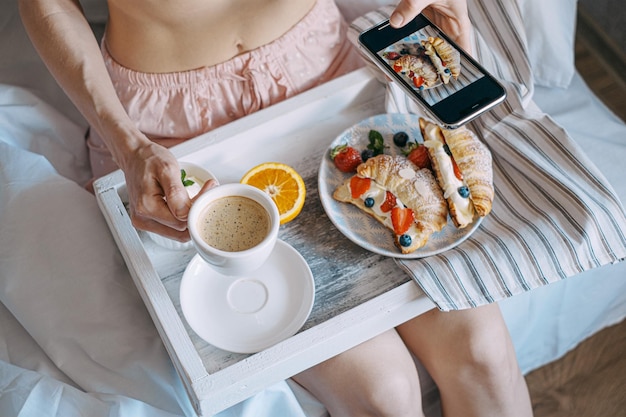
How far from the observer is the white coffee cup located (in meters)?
0.83

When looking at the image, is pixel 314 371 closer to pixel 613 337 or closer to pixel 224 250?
pixel 224 250

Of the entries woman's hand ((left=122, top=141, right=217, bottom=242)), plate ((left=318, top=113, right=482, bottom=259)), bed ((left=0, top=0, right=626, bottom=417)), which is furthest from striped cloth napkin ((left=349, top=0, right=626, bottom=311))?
woman's hand ((left=122, top=141, right=217, bottom=242))

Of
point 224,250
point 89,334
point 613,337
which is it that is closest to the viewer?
point 224,250

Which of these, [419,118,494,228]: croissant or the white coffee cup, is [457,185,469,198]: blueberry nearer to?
[419,118,494,228]: croissant

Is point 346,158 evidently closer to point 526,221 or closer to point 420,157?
point 420,157

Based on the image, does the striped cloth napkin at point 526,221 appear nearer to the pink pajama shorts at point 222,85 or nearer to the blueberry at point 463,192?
the blueberry at point 463,192

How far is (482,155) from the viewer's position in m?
1.08

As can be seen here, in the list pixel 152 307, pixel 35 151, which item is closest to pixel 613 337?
pixel 152 307

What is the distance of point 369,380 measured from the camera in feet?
3.36

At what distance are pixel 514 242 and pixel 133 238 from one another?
21.9 inches

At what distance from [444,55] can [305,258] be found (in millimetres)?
366

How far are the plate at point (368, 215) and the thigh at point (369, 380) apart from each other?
147 millimetres

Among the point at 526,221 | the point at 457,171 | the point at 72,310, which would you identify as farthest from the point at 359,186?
the point at 72,310

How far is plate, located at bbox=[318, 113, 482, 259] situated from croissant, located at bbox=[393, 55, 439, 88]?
0.49 ft
